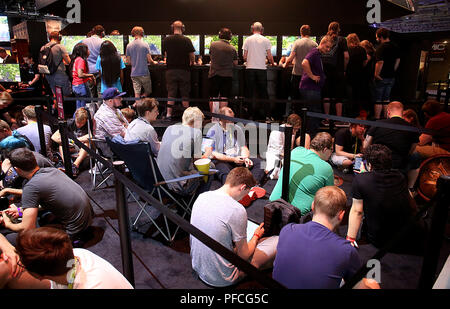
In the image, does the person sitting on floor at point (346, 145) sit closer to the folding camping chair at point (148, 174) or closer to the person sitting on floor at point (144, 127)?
the folding camping chair at point (148, 174)

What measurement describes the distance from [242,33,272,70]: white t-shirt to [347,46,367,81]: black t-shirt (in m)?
1.44

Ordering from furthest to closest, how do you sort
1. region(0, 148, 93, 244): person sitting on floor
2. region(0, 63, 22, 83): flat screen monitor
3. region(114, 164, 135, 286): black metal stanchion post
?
region(0, 63, 22, 83): flat screen monitor → region(0, 148, 93, 244): person sitting on floor → region(114, 164, 135, 286): black metal stanchion post

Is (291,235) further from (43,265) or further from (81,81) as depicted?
(81,81)

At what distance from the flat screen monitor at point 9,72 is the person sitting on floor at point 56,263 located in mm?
7104

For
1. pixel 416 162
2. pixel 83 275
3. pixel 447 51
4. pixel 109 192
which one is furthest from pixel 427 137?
pixel 447 51

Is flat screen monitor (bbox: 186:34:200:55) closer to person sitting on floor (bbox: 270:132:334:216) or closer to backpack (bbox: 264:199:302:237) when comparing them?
person sitting on floor (bbox: 270:132:334:216)

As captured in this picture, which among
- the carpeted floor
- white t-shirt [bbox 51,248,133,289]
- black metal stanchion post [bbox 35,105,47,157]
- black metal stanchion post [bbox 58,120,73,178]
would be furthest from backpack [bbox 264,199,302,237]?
black metal stanchion post [bbox 35,105,47,157]

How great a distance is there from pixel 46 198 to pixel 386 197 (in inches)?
99.9

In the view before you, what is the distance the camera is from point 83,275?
1.53 metres

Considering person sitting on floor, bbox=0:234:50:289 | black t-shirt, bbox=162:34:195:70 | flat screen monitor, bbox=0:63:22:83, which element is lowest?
person sitting on floor, bbox=0:234:50:289

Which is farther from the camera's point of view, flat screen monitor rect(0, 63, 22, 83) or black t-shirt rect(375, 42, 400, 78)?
flat screen monitor rect(0, 63, 22, 83)

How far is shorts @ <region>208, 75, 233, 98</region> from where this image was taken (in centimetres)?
602

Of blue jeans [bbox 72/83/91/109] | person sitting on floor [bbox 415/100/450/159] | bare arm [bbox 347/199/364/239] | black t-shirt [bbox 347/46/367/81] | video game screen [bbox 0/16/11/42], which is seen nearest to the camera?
bare arm [bbox 347/199/364/239]

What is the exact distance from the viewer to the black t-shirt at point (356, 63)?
5965 mm
